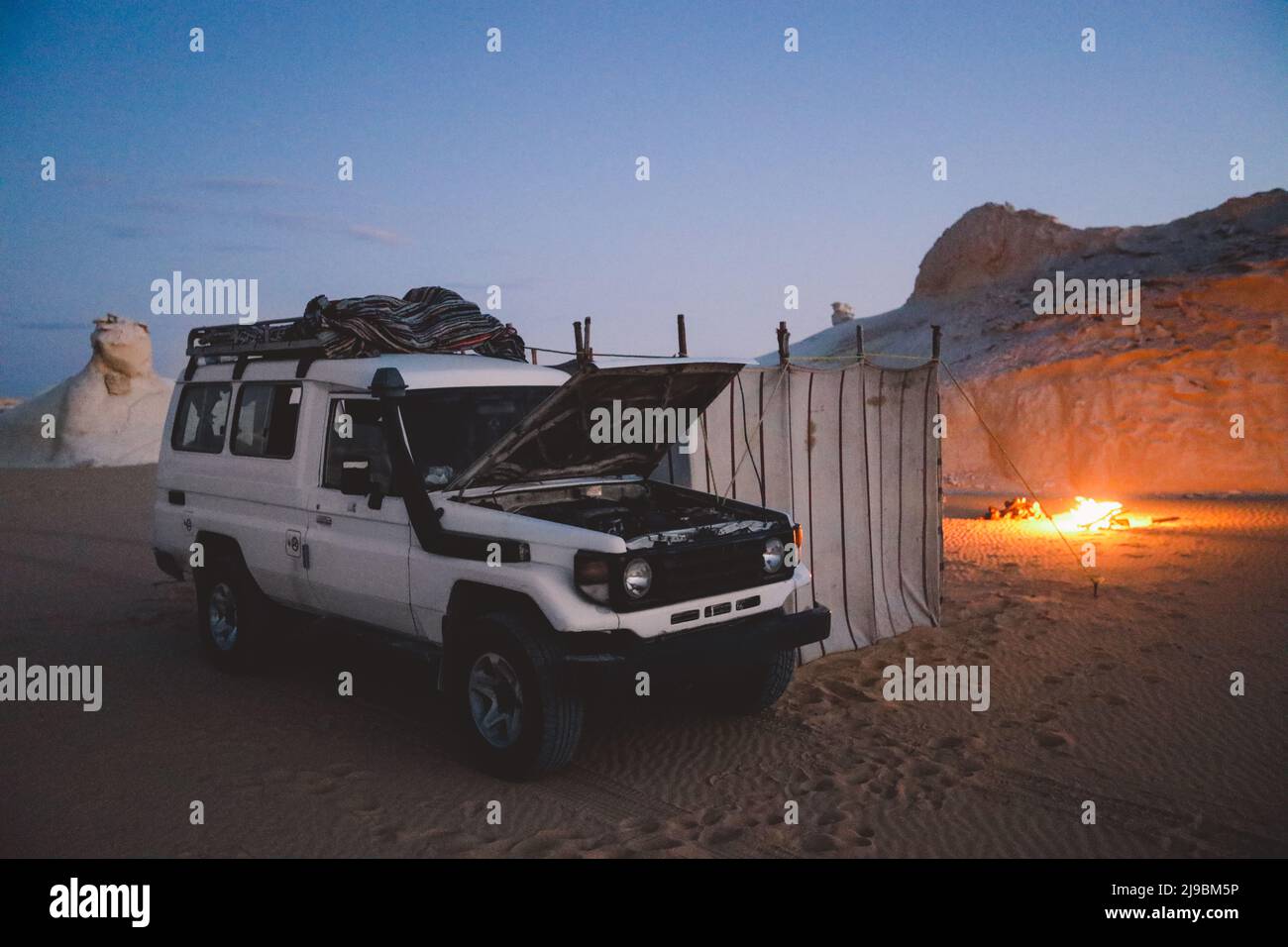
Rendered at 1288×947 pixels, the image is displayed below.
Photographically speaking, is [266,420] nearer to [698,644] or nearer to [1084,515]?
[698,644]

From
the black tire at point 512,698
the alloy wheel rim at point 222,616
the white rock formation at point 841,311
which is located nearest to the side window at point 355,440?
the black tire at point 512,698

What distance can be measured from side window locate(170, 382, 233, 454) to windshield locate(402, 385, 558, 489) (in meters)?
2.42

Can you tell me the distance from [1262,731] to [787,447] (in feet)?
13.0

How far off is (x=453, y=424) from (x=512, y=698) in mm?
1831

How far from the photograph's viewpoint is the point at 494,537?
17.4ft

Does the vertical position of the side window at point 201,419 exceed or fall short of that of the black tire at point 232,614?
it exceeds it

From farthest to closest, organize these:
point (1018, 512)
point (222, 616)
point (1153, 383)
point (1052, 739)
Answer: point (1153, 383), point (1018, 512), point (222, 616), point (1052, 739)

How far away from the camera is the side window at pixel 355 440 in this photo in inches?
240

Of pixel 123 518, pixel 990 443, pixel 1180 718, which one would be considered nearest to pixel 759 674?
pixel 1180 718

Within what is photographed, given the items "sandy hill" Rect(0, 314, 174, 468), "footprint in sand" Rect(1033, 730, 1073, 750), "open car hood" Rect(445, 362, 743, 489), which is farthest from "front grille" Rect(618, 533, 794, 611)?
"sandy hill" Rect(0, 314, 174, 468)

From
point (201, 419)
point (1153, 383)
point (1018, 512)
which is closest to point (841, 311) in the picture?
point (1153, 383)

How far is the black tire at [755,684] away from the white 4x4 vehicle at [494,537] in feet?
0.05

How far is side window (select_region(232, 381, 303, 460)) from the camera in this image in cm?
671

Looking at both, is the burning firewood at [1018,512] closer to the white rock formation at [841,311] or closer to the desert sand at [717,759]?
the desert sand at [717,759]
